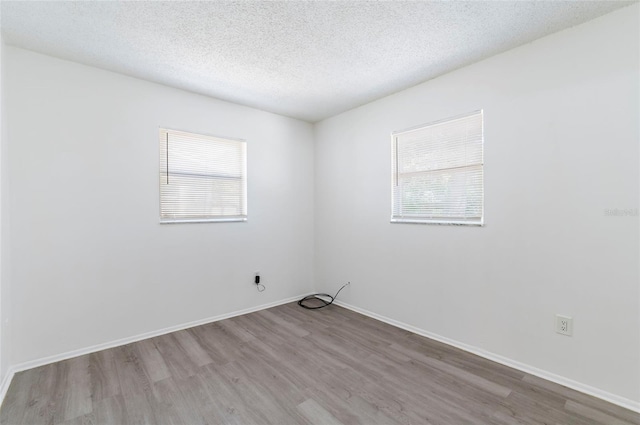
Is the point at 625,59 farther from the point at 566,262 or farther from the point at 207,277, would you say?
the point at 207,277

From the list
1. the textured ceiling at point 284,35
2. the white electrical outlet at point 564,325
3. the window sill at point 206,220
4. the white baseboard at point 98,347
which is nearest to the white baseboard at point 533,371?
the white electrical outlet at point 564,325

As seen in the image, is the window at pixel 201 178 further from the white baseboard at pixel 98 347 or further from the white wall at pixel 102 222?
the white baseboard at pixel 98 347

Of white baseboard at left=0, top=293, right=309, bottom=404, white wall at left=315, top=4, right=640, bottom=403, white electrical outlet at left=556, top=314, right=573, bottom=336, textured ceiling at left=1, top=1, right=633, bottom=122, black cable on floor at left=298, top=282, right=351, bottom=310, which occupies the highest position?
textured ceiling at left=1, top=1, right=633, bottom=122

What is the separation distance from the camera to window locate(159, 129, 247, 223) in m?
3.06

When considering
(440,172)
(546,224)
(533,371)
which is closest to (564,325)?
(533,371)

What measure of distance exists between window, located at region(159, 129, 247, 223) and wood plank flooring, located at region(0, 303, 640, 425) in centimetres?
133

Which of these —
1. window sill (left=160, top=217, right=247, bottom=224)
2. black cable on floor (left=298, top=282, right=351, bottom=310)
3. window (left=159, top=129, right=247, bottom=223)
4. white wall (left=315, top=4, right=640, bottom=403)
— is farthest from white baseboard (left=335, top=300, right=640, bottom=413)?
window (left=159, top=129, right=247, bottom=223)

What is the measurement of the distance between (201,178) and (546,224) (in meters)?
3.28

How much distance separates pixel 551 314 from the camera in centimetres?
217

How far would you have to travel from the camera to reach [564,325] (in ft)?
6.93

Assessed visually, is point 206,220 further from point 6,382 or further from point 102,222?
point 6,382

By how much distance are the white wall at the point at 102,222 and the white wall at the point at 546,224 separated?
207cm

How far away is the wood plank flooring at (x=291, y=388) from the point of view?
179 cm

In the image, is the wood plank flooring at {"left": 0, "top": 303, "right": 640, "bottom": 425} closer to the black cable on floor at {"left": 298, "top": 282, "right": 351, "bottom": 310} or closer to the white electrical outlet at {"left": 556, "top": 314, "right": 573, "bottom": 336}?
the white electrical outlet at {"left": 556, "top": 314, "right": 573, "bottom": 336}
